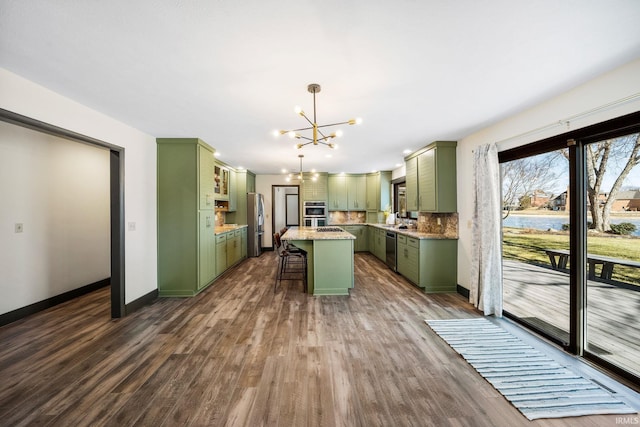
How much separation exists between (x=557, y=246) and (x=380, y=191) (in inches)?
170

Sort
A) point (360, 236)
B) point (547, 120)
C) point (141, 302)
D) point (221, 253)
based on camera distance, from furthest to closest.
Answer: point (360, 236) → point (221, 253) → point (141, 302) → point (547, 120)

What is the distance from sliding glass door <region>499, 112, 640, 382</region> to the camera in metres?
2.07

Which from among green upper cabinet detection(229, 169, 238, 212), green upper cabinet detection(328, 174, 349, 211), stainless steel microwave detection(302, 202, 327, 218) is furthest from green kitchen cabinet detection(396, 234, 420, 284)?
green upper cabinet detection(229, 169, 238, 212)

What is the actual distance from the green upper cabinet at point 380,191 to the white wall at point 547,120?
9.74 feet

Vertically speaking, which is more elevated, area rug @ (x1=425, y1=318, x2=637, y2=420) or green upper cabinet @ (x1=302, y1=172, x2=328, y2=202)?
green upper cabinet @ (x1=302, y1=172, x2=328, y2=202)

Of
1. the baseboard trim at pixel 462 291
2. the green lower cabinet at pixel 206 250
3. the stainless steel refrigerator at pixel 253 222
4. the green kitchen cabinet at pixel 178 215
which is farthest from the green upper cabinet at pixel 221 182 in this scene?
the baseboard trim at pixel 462 291

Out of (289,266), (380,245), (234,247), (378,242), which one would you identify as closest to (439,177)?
(380,245)

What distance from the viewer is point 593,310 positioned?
107 inches

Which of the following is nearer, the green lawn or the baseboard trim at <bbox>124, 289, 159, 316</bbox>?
the green lawn

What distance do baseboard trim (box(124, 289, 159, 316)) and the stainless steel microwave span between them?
4332 mm

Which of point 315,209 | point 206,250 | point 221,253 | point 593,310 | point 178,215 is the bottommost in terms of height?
point 593,310

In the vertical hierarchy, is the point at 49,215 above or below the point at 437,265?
above

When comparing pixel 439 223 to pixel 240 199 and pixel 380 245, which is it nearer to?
pixel 380 245

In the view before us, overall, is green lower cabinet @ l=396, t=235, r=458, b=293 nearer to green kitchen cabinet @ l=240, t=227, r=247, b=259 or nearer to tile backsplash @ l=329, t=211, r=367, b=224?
tile backsplash @ l=329, t=211, r=367, b=224
